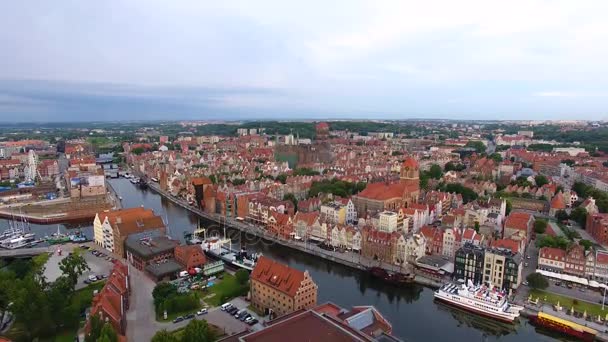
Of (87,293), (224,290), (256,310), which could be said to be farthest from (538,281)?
(87,293)

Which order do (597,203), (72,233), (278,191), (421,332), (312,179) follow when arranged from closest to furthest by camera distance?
1. (421,332)
2. (72,233)
3. (597,203)
4. (278,191)
5. (312,179)

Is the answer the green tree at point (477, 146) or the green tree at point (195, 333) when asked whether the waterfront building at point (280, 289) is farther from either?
the green tree at point (477, 146)

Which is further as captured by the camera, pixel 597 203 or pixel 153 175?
pixel 153 175

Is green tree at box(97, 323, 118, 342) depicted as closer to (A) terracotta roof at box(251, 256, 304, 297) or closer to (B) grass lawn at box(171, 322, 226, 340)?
(B) grass lawn at box(171, 322, 226, 340)

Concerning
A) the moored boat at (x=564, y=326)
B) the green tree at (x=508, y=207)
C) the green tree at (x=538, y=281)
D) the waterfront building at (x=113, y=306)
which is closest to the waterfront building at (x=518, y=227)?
the green tree at (x=538, y=281)

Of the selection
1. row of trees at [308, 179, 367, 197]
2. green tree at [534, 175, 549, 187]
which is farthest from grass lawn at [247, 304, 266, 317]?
green tree at [534, 175, 549, 187]

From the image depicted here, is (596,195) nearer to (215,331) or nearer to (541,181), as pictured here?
(541,181)

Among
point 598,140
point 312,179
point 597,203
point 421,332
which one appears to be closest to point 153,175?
point 312,179

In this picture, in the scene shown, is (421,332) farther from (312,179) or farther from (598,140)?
(598,140)
